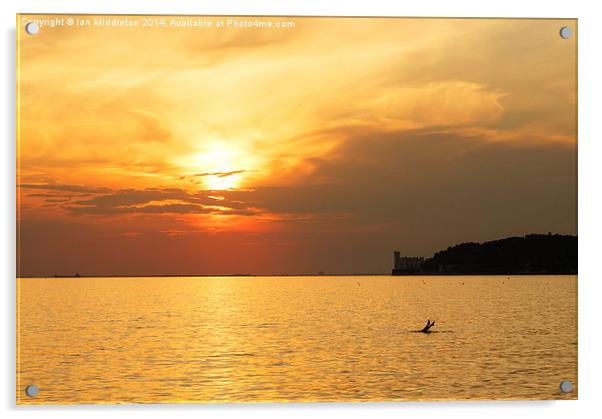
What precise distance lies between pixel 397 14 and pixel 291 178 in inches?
84.1

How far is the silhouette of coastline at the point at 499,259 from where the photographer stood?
8.55m

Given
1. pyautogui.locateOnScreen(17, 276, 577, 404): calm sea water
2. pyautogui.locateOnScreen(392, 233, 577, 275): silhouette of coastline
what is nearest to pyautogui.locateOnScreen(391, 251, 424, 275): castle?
pyautogui.locateOnScreen(392, 233, 577, 275): silhouette of coastline

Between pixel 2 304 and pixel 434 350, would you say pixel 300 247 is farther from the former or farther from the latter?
pixel 2 304

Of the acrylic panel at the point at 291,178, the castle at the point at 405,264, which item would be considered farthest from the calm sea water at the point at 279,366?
the castle at the point at 405,264

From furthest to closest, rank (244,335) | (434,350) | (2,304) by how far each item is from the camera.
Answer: (244,335)
(434,350)
(2,304)

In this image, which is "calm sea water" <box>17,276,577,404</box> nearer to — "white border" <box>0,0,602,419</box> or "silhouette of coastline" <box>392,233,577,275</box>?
"white border" <box>0,0,602,419</box>

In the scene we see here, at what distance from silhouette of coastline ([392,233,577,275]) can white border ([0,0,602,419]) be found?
1.80ft

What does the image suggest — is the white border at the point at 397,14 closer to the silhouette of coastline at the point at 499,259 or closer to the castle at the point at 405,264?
the silhouette of coastline at the point at 499,259

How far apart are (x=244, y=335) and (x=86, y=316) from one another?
734 centimetres

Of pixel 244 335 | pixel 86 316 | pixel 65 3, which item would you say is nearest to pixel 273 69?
pixel 65 3

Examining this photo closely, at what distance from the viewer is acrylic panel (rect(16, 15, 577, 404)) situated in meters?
8.01

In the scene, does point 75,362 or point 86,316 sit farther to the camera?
point 86,316
